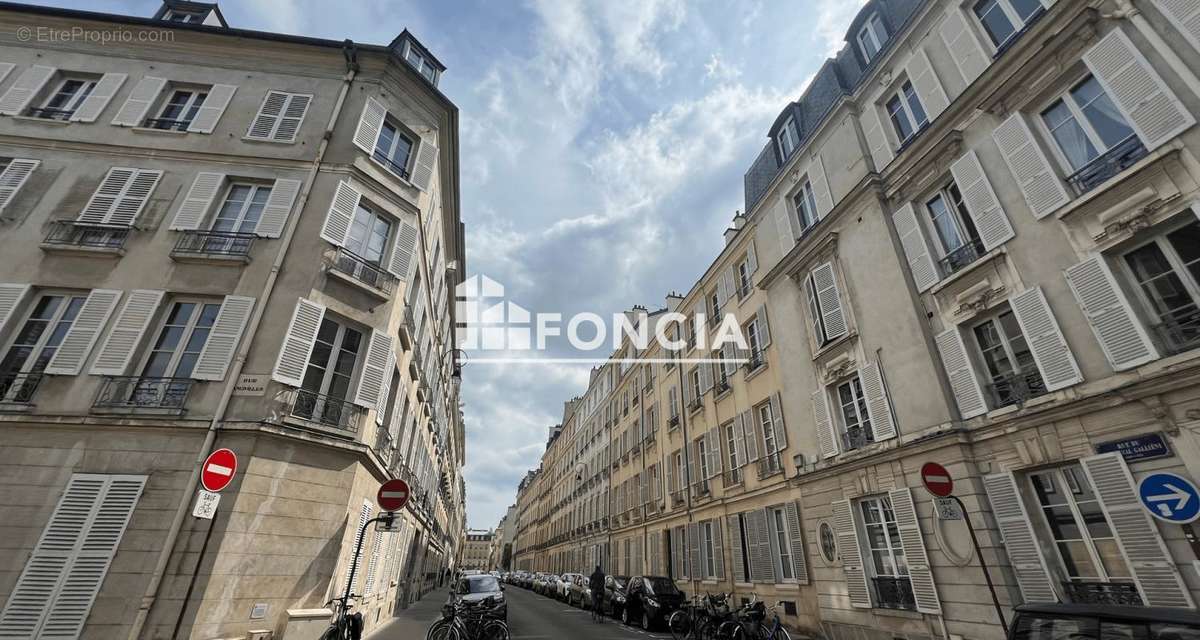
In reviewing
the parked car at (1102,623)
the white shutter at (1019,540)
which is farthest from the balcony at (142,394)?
the white shutter at (1019,540)

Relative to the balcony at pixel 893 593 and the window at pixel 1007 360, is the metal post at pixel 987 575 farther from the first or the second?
the window at pixel 1007 360

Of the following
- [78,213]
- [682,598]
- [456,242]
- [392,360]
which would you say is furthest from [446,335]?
[682,598]

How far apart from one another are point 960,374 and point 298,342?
13226 millimetres

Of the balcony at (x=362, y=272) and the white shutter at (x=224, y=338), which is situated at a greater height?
the balcony at (x=362, y=272)

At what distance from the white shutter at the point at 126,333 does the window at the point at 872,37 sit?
59.6 feet

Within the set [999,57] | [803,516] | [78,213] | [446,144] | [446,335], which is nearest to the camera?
[999,57]

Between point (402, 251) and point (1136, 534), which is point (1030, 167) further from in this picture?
point (402, 251)

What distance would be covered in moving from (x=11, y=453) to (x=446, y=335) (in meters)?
15.2

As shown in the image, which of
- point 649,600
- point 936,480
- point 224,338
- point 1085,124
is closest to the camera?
point 936,480

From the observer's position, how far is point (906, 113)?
11.8 metres

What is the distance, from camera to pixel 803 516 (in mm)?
12789

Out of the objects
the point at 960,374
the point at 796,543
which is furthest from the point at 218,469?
the point at 796,543

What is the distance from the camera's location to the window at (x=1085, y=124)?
7.70 m

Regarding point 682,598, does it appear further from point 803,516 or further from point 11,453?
point 11,453
